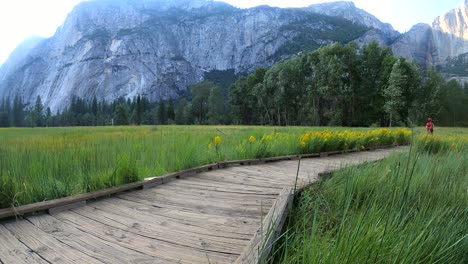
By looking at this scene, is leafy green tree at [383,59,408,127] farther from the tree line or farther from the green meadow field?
the green meadow field

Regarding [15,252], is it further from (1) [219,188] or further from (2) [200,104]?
(2) [200,104]

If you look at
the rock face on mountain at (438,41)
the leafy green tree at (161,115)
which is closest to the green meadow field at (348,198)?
the leafy green tree at (161,115)

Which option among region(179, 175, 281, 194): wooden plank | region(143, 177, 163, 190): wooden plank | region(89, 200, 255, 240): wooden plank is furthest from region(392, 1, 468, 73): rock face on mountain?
region(89, 200, 255, 240): wooden plank

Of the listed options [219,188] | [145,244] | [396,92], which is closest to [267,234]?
[145,244]

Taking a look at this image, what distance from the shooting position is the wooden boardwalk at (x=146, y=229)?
1.90 meters

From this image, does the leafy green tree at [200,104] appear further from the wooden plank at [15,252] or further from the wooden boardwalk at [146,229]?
the wooden plank at [15,252]

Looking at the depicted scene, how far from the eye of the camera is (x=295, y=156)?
7.22 m

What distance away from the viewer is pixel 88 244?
2.06 meters

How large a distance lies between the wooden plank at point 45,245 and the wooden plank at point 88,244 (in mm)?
38

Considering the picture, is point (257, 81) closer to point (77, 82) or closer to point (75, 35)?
point (77, 82)

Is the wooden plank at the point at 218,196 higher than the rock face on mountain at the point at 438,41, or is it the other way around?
the rock face on mountain at the point at 438,41

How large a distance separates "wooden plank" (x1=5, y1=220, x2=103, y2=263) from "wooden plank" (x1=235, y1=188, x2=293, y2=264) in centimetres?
95

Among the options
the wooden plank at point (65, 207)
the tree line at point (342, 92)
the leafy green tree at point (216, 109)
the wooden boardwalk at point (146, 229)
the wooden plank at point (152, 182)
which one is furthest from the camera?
the leafy green tree at point (216, 109)

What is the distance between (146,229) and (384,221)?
1727mm
